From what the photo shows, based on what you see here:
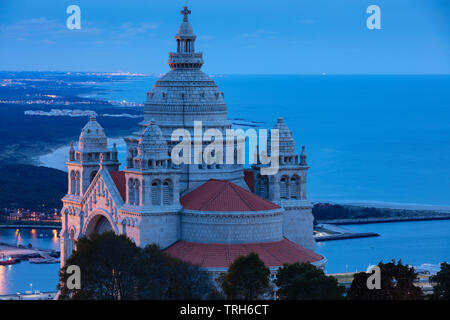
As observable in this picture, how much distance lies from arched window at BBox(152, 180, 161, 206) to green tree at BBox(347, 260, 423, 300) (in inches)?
594

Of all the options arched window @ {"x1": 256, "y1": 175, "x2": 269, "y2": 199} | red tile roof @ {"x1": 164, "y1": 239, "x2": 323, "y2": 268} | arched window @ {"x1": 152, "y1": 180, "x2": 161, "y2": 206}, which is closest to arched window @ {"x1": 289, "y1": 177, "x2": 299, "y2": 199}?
arched window @ {"x1": 256, "y1": 175, "x2": 269, "y2": 199}

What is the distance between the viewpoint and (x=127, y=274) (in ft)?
214

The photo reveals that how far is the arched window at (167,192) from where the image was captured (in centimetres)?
7388

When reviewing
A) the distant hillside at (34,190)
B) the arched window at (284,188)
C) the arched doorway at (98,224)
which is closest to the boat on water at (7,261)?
the arched doorway at (98,224)

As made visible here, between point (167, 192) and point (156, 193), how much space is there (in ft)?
2.43

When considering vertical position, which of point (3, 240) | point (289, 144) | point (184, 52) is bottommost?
point (3, 240)

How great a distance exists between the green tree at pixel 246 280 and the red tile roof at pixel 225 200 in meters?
8.69

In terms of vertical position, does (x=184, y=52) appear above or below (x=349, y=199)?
above

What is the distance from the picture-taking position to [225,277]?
214 feet

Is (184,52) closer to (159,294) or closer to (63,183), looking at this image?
(159,294)

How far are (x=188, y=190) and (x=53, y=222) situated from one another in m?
72.1

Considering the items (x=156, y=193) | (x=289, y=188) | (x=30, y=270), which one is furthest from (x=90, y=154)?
(x=30, y=270)

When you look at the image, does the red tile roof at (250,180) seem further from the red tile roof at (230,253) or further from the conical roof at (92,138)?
the conical roof at (92,138)
